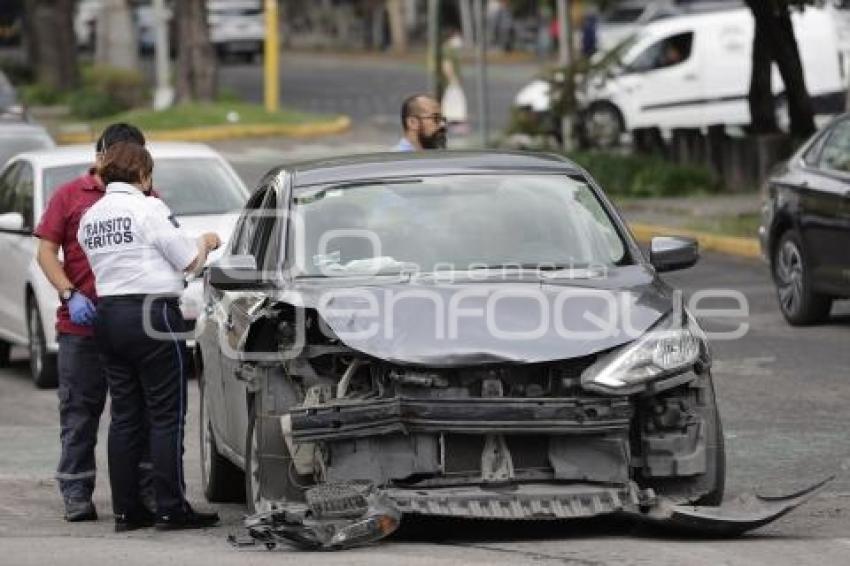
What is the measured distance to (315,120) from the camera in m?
40.7

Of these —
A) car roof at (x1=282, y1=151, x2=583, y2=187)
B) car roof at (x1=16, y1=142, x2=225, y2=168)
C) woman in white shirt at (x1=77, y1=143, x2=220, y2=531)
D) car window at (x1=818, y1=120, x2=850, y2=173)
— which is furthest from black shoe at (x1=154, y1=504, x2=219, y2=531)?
car window at (x1=818, y1=120, x2=850, y2=173)

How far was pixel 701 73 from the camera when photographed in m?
36.1

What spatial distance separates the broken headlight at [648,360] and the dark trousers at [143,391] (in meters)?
2.02

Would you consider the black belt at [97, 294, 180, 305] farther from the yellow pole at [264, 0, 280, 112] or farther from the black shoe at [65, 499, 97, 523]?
Result: the yellow pole at [264, 0, 280, 112]

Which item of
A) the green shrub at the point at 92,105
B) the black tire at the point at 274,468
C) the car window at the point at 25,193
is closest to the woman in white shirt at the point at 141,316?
the black tire at the point at 274,468

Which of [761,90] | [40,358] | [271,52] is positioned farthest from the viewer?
[271,52]

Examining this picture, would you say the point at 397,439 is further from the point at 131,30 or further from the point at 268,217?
the point at 131,30

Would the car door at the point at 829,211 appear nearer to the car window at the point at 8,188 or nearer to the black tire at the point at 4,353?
the car window at the point at 8,188

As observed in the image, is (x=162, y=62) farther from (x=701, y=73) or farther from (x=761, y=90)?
(x=761, y=90)

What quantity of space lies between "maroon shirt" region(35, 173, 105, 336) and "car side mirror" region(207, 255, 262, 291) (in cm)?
82

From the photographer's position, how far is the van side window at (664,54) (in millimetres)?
36562

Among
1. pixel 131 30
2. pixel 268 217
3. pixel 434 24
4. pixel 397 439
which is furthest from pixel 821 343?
pixel 131 30

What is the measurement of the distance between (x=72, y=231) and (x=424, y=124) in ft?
12.0

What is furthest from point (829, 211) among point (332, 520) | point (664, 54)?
point (664, 54)
